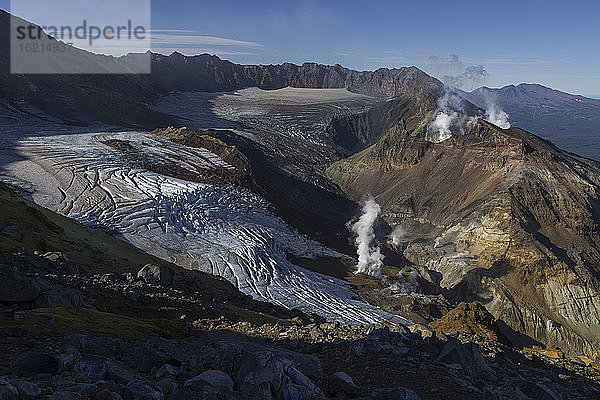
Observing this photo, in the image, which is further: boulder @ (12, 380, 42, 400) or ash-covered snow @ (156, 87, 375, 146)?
ash-covered snow @ (156, 87, 375, 146)

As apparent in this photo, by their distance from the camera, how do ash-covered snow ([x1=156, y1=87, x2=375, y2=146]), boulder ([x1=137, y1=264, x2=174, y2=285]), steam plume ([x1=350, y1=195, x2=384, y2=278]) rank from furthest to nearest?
ash-covered snow ([x1=156, y1=87, x2=375, y2=146])
steam plume ([x1=350, y1=195, x2=384, y2=278])
boulder ([x1=137, y1=264, x2=174, y2=285])

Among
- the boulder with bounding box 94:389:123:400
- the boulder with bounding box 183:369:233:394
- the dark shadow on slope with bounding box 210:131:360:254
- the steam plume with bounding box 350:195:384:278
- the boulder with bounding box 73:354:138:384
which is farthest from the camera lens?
the dark shadow on slope with bounding box 210:131:360:254

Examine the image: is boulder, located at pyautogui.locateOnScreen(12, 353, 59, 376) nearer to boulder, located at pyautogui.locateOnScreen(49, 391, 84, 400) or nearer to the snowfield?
boulder, located at pyautogui.locateOnScreen(49, 391, 84, 400)

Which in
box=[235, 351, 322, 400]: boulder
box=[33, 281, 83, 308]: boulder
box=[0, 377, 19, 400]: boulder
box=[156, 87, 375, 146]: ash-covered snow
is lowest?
box=[33, 281, 83, 308]: boulder

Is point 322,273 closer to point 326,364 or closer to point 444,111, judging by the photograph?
point 326,364

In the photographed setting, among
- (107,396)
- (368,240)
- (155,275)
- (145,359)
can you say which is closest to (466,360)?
(145,359)

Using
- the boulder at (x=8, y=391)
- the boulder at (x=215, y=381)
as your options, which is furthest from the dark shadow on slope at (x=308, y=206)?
the boulder at (x=8, y=391)

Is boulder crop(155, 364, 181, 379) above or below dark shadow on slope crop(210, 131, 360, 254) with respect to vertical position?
above

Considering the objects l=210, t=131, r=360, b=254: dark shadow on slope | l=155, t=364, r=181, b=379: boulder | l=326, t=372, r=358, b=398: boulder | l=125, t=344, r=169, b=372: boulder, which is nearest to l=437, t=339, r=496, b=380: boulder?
l=326, t=372, r=358, b=398: boulder
